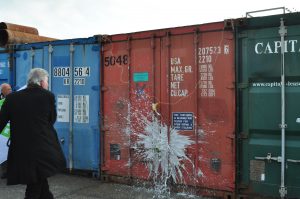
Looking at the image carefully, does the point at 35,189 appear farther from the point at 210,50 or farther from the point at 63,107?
the point at 63,107

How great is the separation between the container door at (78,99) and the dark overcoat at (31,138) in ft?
8.73

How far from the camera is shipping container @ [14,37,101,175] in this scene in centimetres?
714

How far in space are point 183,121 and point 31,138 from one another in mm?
2530

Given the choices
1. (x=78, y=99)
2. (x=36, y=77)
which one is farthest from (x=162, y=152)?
(x=36, y=77)

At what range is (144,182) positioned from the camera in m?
6.56

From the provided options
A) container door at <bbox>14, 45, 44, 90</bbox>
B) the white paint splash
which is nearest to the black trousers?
the white paint splash

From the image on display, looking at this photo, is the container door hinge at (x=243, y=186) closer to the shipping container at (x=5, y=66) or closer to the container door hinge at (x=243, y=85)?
the container door hinge at (x=243, y=85)

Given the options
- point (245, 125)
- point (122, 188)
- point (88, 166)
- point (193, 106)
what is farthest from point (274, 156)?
point (88, 166)

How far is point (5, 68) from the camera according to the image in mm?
8305

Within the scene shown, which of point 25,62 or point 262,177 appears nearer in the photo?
point 262,177

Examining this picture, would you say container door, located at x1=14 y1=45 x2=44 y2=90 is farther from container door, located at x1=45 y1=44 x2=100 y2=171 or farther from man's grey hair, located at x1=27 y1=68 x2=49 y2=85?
man's grey hair, located at x1=27 y1=68 x2=49 y2=85

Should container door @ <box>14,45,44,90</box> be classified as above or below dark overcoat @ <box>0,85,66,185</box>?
above

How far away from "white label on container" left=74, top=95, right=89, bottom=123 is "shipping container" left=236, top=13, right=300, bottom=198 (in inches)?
109

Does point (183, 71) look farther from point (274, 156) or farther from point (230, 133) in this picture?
point (274, 156)
